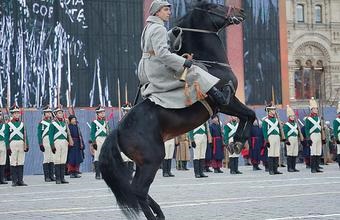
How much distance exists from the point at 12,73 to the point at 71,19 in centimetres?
370

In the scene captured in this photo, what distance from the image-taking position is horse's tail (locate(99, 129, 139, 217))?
6836mm

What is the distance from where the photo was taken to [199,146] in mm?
19234

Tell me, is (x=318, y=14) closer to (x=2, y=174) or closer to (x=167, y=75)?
(x=2, y=174)


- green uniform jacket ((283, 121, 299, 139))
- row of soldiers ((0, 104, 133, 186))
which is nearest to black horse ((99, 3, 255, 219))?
row of soldiers ((0, 104, 133, 186))

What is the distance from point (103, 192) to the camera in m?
12.9

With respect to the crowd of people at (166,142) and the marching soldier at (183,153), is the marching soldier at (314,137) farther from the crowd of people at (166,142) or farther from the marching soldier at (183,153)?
the marching soldier at (183,153)

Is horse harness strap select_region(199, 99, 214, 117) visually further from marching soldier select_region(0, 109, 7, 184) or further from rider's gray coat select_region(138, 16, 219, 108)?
marching soldier select_region(0, 109, 7, 184)

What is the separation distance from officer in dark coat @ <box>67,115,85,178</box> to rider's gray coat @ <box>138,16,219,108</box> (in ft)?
43.0

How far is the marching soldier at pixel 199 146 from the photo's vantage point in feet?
60.2

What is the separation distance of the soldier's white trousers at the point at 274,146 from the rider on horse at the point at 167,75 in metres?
11.8

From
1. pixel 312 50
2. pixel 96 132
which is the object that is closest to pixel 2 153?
pixel 96 132

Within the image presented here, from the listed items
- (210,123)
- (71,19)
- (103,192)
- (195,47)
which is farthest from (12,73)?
(195,47)

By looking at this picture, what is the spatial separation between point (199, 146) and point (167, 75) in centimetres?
1230

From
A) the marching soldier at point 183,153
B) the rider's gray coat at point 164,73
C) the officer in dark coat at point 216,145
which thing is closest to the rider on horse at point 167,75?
the rider's gray coat at point 164,73
